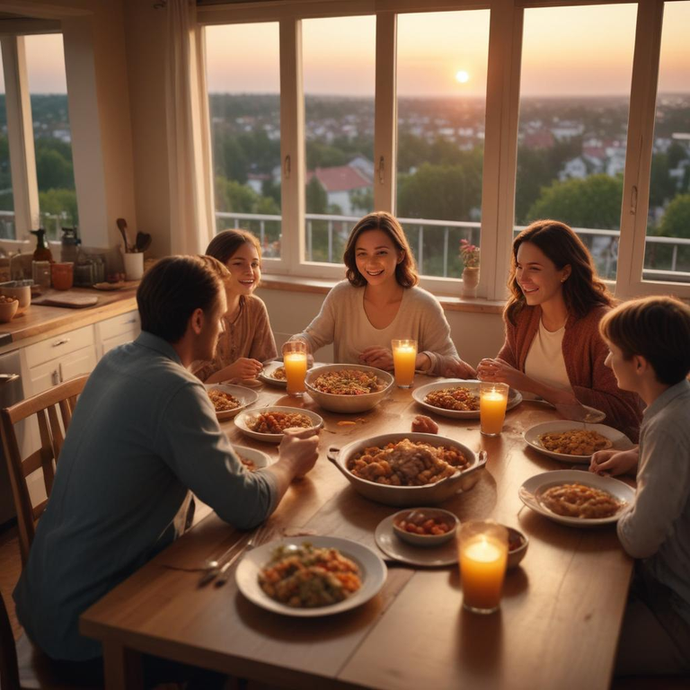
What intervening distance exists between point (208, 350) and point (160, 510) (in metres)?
0.38

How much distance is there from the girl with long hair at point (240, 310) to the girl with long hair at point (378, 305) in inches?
6.7

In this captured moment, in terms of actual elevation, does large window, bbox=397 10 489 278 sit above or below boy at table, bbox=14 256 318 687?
above

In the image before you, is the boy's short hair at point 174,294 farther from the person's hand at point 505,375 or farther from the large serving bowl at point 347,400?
the person's hand at point 505,375

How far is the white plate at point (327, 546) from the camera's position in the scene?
1.40 m

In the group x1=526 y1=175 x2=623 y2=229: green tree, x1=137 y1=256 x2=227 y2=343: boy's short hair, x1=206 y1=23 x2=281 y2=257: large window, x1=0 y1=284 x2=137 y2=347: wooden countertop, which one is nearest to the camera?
x1=137 y1=256 x2=227 y2=343: boy's short hair

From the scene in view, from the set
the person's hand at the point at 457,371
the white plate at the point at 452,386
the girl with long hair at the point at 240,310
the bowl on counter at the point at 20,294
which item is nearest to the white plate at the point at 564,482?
the white plate at the point at 452,386

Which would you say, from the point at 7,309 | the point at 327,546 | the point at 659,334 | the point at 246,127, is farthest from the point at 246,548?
the point at 246,127

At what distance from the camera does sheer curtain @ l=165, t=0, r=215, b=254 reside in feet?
14.3

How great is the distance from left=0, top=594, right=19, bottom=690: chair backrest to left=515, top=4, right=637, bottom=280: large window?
10.5ft

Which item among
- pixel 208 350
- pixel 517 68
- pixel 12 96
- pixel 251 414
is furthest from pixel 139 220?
pixel 208 350

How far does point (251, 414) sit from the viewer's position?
2393 millimetres

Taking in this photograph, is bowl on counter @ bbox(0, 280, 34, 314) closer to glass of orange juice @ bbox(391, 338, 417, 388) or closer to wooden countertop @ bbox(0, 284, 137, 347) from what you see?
wooden countertop @ bbox(0, 284, 137, 347)

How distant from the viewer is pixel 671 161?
381cm

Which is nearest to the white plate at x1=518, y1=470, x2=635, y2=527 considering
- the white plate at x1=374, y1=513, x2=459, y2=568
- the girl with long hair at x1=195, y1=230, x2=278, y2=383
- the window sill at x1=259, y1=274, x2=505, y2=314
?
the white plate at x1=374, y1=513, x2=459, y2=568
